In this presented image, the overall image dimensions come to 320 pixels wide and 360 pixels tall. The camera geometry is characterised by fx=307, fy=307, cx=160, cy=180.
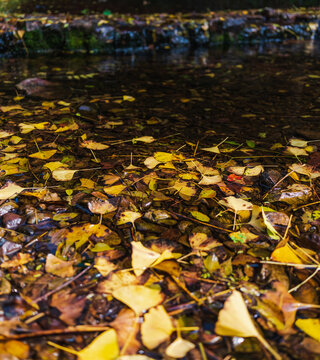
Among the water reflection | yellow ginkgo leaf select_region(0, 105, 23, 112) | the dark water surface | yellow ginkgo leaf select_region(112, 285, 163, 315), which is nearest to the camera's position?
yellow ginkgo leaf select_region(112, 285, 163, 315)

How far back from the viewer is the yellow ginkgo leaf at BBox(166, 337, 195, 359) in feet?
2.07

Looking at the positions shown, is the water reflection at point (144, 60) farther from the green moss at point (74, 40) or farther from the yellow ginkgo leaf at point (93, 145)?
the yellow ginkgo leaf at point (93, 145)

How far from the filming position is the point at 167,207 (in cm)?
109

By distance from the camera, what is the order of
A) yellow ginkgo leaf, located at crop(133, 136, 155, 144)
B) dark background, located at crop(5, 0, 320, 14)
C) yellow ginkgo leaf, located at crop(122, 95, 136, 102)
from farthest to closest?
dark background, located at crop(5, 0, 320, 14), yellow ginkgo leaf, located at crop(122, 95, 136, 102), yellow ginkgo leaf, located at crop(133, 136, 155, 144)

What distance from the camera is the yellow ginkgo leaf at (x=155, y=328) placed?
649mm

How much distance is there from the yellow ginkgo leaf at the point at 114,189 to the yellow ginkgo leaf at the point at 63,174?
0.18m

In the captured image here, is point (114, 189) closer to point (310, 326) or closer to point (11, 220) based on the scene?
point (11, 220)

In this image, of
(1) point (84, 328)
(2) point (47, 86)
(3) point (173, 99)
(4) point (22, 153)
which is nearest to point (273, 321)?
(1) point (84, 328)

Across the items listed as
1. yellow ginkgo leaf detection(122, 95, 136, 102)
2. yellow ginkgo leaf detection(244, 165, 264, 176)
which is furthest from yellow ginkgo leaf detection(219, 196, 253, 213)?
Result: yellow ginkgo leaf detection(122, 95, 136, 102)

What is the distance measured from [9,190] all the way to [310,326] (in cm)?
102

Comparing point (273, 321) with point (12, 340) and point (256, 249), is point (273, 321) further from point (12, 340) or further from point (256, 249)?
point (12, 340)

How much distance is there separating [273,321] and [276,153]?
949 millimetres

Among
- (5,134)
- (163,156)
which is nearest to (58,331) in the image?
(163,156)

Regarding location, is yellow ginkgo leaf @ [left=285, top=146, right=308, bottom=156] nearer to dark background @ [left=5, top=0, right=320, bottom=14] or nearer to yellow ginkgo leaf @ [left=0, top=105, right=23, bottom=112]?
yellow ginkgo leaf @ [left=0, top=105, right=23, bottom=112]
